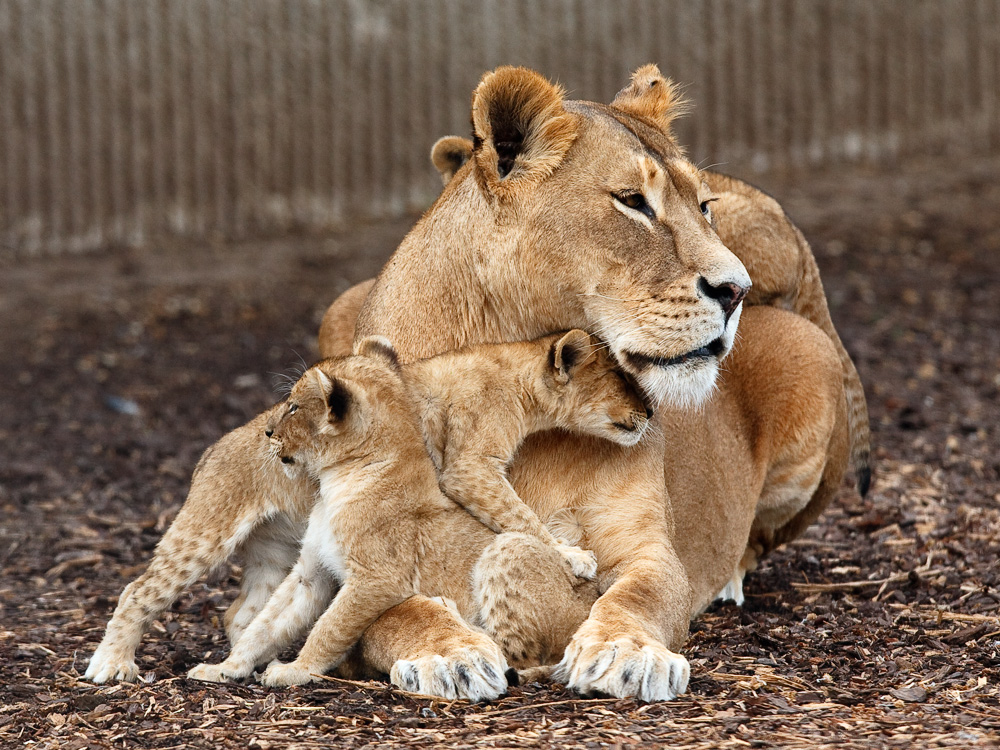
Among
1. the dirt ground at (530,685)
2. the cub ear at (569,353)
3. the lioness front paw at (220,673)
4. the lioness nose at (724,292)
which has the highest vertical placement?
the lioness nose at (724,292)

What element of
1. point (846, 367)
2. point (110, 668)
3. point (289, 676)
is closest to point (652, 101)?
point (846, 367)

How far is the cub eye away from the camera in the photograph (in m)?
4.13

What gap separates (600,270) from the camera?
13.4 ft

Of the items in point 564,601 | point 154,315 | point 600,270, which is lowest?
point 154,315

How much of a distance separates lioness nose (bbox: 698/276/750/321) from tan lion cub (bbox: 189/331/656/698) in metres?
0.40

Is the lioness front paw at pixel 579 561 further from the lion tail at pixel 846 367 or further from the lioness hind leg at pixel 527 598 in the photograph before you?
the lion tail at pixel 846 367

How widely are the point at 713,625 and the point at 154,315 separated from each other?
6724 millimetres

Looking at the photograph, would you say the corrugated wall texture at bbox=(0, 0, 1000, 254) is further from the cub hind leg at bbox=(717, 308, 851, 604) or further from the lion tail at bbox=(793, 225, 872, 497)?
the cub hind leg at bbox=(717, 308, 851, 604)

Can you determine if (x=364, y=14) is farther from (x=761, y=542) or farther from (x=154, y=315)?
(x=761, y=542)

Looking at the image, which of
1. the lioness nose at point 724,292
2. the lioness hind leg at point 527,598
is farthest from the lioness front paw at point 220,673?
the lioness nose at point 724,292

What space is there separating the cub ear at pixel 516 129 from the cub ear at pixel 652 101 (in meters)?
0.53

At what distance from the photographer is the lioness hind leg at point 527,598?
3.88 meters

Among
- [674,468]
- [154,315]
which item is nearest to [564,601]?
[674,468]

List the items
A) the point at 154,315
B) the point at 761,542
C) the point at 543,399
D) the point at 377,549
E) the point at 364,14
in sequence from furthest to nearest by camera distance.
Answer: the point at 364,14
the point at 154,315
the point at 761,542
the point at 543,399
the point at 377,549
